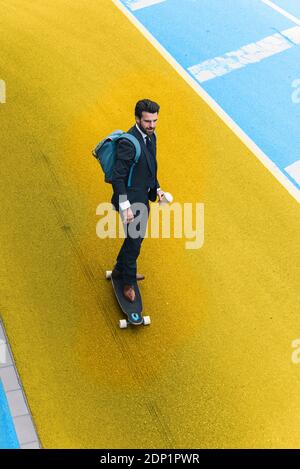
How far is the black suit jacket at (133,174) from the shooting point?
6879mm

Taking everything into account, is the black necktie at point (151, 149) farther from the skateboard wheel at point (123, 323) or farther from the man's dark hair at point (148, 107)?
the skateboard wheel at point (123, 323)

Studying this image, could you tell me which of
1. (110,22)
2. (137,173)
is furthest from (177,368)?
(110,22)

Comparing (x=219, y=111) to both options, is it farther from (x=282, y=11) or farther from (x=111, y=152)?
(x=111, y=152)

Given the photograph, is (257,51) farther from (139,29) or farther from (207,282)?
(207,282)

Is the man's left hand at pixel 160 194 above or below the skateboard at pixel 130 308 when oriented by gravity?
above

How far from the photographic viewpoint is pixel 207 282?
8227 mm

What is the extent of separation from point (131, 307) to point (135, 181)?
1416 millimetres

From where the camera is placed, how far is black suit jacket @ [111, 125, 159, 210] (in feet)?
22.6

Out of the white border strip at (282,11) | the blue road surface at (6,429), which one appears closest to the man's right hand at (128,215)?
the blue road surface at (6,429)

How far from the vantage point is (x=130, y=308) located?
7.69 meters

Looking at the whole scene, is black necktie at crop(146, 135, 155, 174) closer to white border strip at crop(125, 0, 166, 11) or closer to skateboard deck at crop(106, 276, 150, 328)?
skateboard deck at crop(106, 276, 150, 328)

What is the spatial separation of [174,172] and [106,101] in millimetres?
1919

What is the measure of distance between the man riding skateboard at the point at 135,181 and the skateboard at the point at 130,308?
6cm

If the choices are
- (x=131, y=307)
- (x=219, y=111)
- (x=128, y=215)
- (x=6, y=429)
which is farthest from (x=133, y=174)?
(x=219, y=111)
